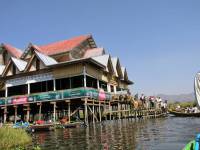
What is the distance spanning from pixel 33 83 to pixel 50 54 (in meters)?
4.39

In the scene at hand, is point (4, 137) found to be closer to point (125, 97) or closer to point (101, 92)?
point (101, 92)

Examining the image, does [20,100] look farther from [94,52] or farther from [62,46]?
[94,52]

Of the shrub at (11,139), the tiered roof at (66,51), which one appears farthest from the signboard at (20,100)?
the shrub at (11,139)

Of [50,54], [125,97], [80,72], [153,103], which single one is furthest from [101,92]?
[153,103]

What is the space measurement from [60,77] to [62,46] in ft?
25.0

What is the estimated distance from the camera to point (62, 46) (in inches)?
1590

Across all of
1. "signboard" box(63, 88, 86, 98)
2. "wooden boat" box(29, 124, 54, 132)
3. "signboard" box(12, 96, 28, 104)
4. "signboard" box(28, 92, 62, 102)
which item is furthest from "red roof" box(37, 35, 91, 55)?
"wooden boat" box(29, 124, 54, 132)

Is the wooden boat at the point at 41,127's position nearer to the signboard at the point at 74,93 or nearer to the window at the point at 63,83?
the signboard at the point at 74,93

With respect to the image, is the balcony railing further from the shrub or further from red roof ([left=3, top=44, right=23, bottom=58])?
the shrub

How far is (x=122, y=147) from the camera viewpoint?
43.8 ft

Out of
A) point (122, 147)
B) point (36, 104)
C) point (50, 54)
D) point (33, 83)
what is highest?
point (50, 54)

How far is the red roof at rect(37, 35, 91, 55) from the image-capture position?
38894 millimetres

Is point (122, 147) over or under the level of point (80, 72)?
under

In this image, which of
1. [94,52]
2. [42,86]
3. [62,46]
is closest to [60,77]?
[42,86]
